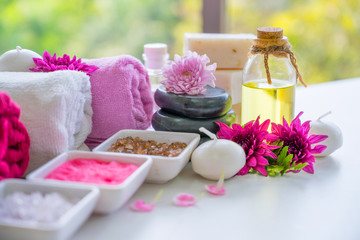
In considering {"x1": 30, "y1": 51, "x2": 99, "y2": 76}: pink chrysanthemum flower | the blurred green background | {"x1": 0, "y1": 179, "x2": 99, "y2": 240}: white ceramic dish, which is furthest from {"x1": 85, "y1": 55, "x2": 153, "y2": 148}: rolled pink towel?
the blurred green background

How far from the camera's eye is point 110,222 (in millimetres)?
622

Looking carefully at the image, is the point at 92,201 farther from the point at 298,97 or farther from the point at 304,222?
the point at 298,97

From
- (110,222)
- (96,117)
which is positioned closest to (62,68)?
(96,117)

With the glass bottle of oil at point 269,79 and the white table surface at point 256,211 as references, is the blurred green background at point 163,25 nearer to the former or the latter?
the glass bottle of oil at point 269,79

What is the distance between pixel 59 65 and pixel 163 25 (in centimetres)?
277

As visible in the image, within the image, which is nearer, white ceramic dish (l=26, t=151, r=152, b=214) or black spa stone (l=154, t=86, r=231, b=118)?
white ceramic dish (l=26, t=151, r=152, b=214)

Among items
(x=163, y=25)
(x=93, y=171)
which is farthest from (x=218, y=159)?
(x=163, y=25)

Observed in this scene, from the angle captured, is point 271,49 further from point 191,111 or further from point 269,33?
point 191,111

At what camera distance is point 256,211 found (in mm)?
660

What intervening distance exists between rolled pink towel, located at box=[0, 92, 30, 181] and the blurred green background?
9.03 ft

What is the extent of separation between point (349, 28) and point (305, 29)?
0.92 ft

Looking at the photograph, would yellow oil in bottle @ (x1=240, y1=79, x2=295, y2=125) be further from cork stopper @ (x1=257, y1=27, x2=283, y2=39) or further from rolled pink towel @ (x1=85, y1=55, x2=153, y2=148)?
rolled pink towel @ (x1=85, y1=55, x2=153, y2=148)

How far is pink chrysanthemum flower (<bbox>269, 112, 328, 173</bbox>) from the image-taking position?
79 centimetres

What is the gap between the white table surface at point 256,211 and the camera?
0.60 metres
